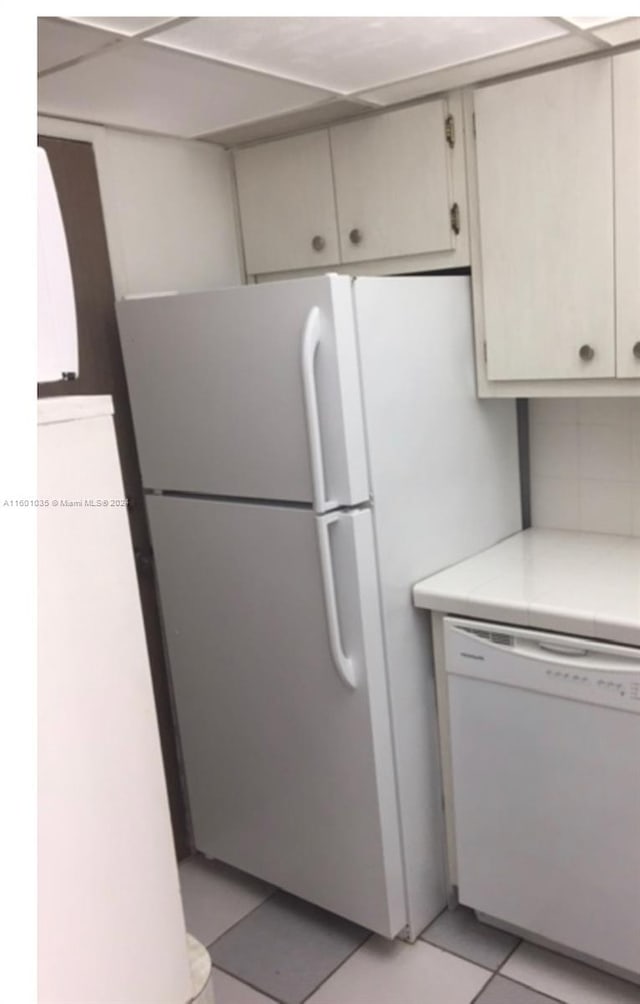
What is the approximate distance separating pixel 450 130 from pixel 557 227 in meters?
0.39

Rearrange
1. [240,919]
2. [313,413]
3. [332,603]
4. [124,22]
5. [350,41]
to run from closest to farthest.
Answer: [124,22]
[350,41]
[313,413]
[332,603]
[240,919]

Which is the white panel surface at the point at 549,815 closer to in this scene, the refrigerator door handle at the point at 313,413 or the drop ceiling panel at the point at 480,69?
the refrigerator door handle at the point at 313,413

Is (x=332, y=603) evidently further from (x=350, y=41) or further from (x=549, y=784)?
(x=350, y=41)

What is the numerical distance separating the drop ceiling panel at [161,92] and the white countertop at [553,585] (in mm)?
1268

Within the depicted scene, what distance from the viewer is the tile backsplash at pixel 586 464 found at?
2373 mm

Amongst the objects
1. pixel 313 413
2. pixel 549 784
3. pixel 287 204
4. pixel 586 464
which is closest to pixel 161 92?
pixel 287 204

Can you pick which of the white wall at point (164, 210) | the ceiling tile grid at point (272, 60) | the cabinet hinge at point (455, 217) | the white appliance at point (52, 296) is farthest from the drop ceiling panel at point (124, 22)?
the cabinet hinge at point (455, 217)

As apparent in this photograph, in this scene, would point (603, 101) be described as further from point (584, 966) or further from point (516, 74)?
point (584, 966)

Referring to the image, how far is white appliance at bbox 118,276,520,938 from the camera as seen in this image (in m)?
1.96

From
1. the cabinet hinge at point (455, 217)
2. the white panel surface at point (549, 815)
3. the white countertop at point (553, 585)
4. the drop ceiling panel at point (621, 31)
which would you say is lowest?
the white panel surface at point (549, 815)

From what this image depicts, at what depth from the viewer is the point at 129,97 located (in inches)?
79.8

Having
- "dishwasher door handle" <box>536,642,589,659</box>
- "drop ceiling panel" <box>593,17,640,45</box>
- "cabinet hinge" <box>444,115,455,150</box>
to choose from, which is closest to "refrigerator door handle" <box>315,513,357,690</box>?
"dishwasher door handle" <box>536,642,589,659</box>

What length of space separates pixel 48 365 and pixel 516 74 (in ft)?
4.76

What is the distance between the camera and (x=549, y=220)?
6.73ft
